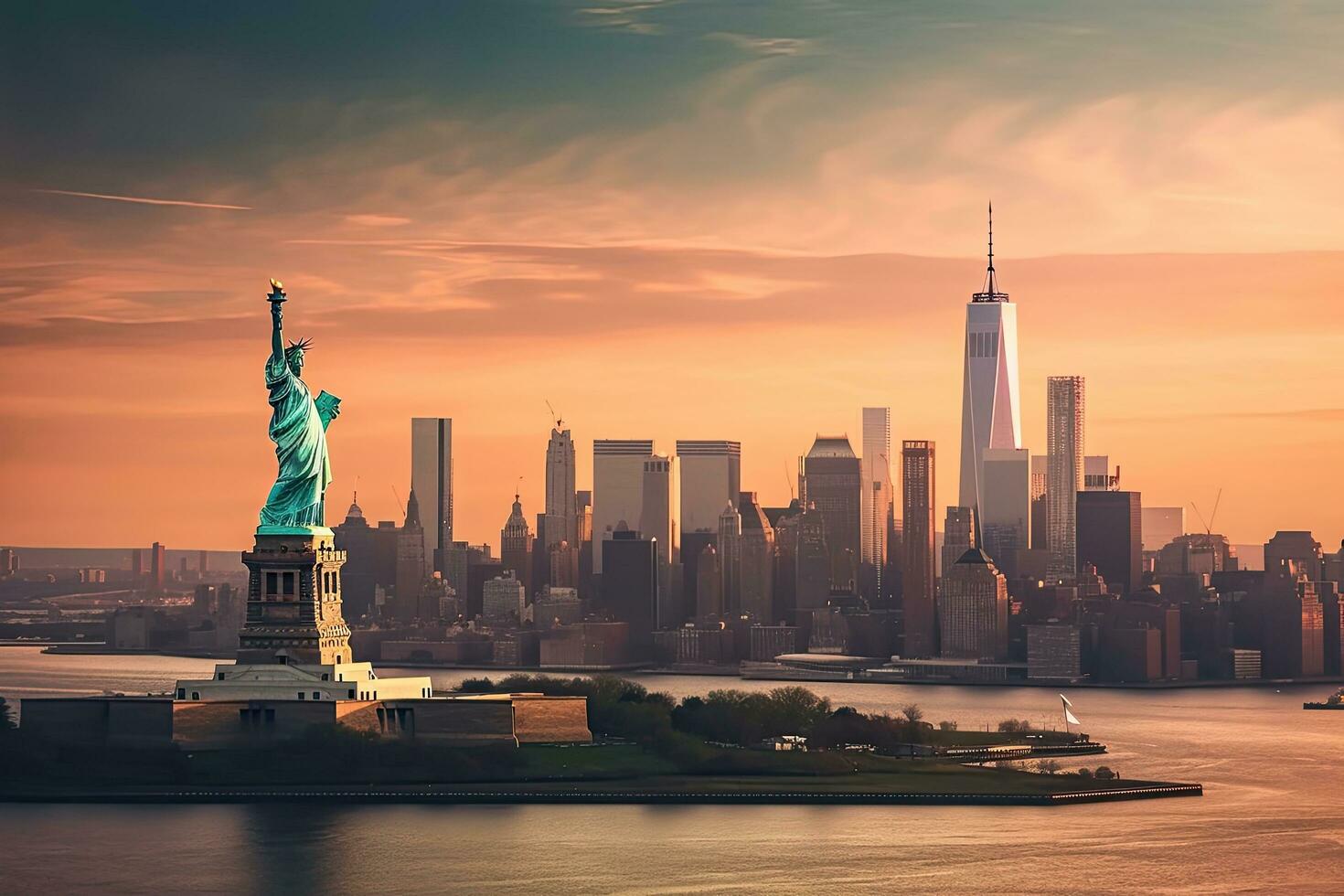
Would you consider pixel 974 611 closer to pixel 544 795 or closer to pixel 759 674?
pixel 759 674

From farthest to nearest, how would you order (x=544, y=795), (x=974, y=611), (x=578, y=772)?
(x=974, y=611) → (x=578, y=772) → (x=544, y=795)

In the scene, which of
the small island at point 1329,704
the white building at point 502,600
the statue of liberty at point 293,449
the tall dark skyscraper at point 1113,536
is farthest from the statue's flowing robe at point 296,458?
the tall dark skyscraper at point 1113,536

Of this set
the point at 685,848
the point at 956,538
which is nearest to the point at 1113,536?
the point at 956,538

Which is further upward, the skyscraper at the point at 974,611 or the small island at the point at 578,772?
the skyscraper at the point at 974,611

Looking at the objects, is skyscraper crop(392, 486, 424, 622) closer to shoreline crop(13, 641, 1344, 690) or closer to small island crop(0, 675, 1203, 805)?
shoreline crop(13, 641, 1344, 690)

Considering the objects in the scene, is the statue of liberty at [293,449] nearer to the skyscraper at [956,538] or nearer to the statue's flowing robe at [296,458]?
the statue's flowing robe at [296,458]

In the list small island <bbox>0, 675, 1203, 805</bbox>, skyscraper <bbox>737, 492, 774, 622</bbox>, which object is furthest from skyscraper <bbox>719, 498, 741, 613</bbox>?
small island <bbox>0, 675, 1203, 805</bbox>
